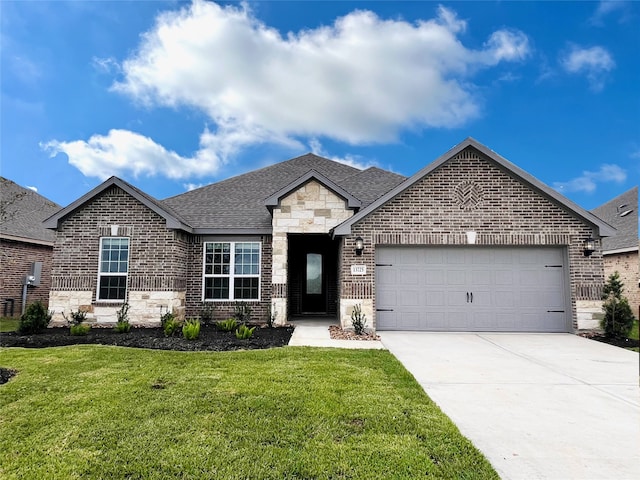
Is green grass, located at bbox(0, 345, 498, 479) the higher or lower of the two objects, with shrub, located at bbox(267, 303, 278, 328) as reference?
lower

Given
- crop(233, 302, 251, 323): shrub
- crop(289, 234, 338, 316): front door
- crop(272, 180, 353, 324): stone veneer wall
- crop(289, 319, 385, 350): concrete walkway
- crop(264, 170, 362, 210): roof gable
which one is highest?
crop(264, 170, 362, 210): roof gable

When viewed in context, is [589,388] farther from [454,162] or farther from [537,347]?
[454,162]

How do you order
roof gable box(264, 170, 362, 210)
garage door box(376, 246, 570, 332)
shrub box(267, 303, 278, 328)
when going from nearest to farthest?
garage door box(376, 246, 570, 332) < shrub box(267, 303, 278, 328) < roof gable box(264, 170, 362, 210)

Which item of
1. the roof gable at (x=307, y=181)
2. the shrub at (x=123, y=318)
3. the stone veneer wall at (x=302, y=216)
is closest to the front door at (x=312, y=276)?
the stone veneer wall at (x=302, y=216)

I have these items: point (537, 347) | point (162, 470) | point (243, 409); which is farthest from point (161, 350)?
point (537, 347)

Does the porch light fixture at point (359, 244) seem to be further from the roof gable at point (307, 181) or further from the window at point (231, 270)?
the window at point (231, 270)

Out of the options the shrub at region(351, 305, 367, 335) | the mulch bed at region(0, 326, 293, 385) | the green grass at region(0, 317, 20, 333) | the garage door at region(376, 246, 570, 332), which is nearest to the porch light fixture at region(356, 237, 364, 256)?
the garage door at region(376, 246, 570, 332)

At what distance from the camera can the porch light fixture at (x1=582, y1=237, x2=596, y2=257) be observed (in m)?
9.68

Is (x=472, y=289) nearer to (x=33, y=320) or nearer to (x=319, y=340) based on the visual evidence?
(x=319, y=340)

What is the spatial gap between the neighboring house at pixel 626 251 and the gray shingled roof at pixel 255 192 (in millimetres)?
9616

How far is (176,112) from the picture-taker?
61.7 feet

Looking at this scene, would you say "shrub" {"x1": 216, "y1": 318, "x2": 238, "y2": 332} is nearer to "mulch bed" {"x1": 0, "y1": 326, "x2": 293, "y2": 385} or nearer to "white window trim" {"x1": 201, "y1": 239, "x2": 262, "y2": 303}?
"mulch bed" {"x1": 0, "y1": 326, "x2": 293, "y2": 385}

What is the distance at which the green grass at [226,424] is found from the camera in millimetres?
2889

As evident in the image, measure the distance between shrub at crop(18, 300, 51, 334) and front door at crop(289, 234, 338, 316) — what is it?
7.56 metres
